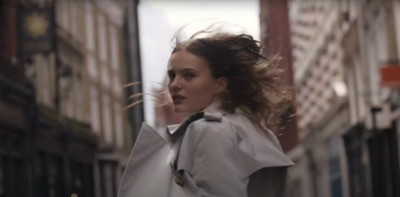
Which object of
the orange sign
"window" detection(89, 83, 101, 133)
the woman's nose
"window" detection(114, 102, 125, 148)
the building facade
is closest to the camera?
the woman's nose

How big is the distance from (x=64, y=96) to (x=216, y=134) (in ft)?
64.7

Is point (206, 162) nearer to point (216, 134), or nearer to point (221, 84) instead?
point (216, 134)

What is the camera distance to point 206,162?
1.86 m

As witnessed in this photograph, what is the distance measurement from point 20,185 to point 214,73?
15.3 meters

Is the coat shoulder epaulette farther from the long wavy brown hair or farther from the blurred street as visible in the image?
the blurred street

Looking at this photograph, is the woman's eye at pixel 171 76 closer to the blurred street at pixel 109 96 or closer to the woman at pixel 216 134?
the woman at pixel 216 134

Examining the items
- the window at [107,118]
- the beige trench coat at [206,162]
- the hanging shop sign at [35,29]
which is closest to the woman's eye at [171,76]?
the beige trench coat at [206,162]

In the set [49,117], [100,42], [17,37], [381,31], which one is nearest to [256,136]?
[17,37]

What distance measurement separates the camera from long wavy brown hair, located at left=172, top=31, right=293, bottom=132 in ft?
6.72

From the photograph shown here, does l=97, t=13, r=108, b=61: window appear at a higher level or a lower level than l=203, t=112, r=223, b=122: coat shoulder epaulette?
higher

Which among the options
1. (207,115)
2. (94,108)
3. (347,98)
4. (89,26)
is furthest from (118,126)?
(207,115)

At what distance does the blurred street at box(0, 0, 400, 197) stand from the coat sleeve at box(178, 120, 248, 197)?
6.74 meters

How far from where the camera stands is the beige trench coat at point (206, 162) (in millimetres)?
1843

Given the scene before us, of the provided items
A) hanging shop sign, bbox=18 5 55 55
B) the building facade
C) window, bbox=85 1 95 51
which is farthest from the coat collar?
window, bbox=85 1 95 51
